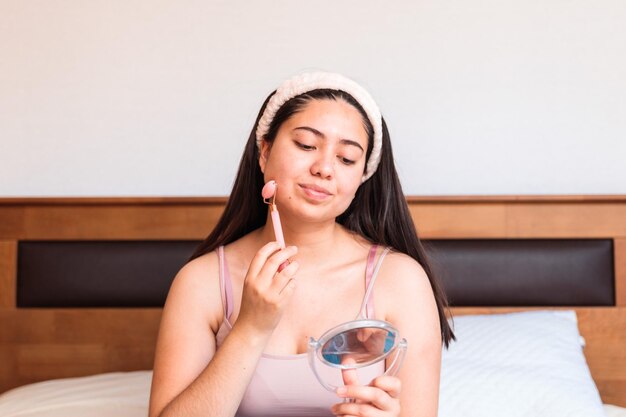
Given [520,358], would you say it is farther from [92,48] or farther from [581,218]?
[92,48]

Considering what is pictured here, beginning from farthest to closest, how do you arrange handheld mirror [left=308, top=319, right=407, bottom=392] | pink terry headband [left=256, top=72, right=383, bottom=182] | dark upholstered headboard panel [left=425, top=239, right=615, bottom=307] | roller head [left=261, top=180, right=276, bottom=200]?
dark upholstered headboard panel [left=425, top=239, right=615, bottom=307] < pink terry headband [left=256, top=72, right=383, bottom=182] < roller head [left=261, top=180, right=276, bottom=200] < handheld mirror [left=308, top=319, right=407, bottom=392]

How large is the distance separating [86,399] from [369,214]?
87 centimetres

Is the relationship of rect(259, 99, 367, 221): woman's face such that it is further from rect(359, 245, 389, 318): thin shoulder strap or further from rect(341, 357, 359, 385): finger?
rect(341, 357, 359, 385): finger

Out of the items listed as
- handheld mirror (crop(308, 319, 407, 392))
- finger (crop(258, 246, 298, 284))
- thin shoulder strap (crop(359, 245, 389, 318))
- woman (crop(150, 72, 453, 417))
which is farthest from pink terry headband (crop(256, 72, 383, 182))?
handheld mirror (crop(308, 319, 407, 392))

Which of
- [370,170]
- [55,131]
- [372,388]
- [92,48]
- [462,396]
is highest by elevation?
[92,48]

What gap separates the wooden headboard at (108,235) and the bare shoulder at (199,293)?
77 centimetres

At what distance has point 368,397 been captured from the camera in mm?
1079

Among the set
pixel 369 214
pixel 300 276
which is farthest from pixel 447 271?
pixel 300 276

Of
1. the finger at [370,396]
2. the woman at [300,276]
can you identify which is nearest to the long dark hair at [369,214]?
the woman at [300,276]

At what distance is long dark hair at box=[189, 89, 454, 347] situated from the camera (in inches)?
58.4

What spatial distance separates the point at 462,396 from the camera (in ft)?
5.42

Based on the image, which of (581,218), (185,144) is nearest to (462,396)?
(581,218)

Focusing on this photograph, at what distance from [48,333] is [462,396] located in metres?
1.31

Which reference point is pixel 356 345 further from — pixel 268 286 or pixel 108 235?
pixel 108 235
